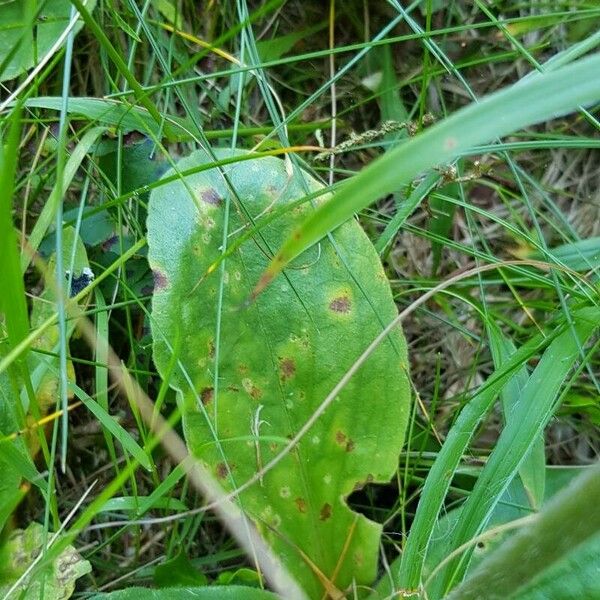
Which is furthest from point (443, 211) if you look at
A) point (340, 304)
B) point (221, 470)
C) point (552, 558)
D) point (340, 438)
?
point (552, 558)

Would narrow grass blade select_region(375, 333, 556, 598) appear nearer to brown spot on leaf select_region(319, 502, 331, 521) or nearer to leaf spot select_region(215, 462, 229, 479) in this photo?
brown spot on leaf select_region(319, 502, 331, 521)

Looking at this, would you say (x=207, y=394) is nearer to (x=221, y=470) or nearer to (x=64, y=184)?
(x=221, y=470)

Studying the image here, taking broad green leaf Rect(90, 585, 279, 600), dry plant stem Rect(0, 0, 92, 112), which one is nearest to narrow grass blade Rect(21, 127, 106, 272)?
dry plant stem Rect(0, 0, 92, 112)

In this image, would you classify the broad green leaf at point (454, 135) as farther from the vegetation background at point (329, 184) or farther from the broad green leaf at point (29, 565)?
the broad green leaf at point (29, 565)

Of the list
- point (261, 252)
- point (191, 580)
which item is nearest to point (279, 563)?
point (191, 580)

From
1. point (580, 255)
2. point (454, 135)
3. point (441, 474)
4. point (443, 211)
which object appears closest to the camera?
point (454, 135)

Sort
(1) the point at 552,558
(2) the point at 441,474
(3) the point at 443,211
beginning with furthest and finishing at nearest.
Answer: (3) the point at 443,211 < (2) the point at 441,474 < (1) the point at 552,558

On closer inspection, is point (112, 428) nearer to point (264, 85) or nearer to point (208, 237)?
point (208, 237)
